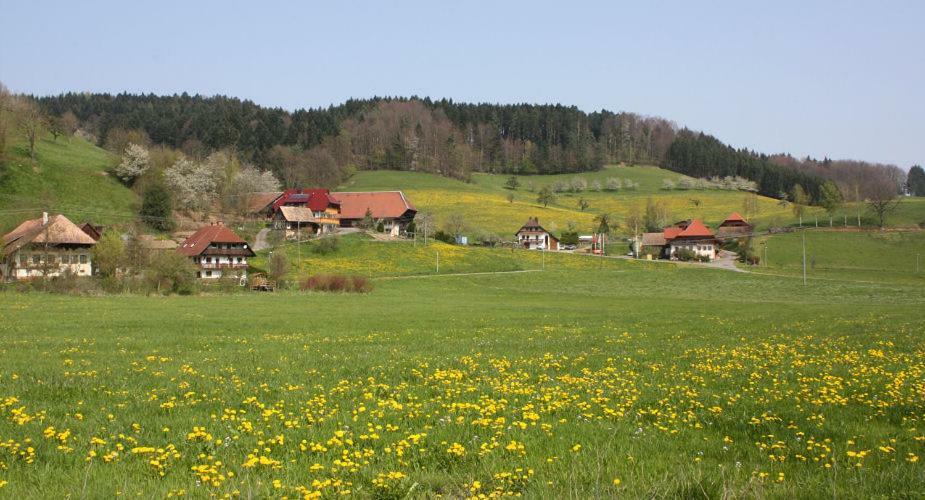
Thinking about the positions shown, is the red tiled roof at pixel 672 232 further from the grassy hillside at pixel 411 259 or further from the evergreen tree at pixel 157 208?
the evergreen tree at pixel 157 208

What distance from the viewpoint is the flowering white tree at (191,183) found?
119 metres

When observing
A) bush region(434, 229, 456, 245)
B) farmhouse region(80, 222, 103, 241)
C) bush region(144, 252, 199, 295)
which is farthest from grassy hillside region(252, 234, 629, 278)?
farmhouse region(80, 222, 103, 241)

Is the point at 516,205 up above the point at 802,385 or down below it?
above

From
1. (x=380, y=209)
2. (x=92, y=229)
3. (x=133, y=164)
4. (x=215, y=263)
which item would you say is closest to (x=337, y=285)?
(x=215, y=263)

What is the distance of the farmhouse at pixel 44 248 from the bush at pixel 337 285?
1011 inches

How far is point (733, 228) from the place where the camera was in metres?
141

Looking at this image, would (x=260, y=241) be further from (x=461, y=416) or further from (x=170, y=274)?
(x=461, y=416)

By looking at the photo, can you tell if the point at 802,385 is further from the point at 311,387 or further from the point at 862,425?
the point at 311,387

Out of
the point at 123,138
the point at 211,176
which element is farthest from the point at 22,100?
the point at 211,176

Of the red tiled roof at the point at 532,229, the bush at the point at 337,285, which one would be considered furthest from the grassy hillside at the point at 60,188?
the red tiled roof at the point at 532,229

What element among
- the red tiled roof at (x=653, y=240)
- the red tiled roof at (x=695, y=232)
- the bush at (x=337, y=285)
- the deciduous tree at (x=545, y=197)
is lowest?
the bush at (x=337, y=285)

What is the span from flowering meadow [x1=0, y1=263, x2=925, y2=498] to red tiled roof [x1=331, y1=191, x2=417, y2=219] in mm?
112738

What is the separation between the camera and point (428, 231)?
395 ft

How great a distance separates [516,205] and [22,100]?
109594 millimetres
